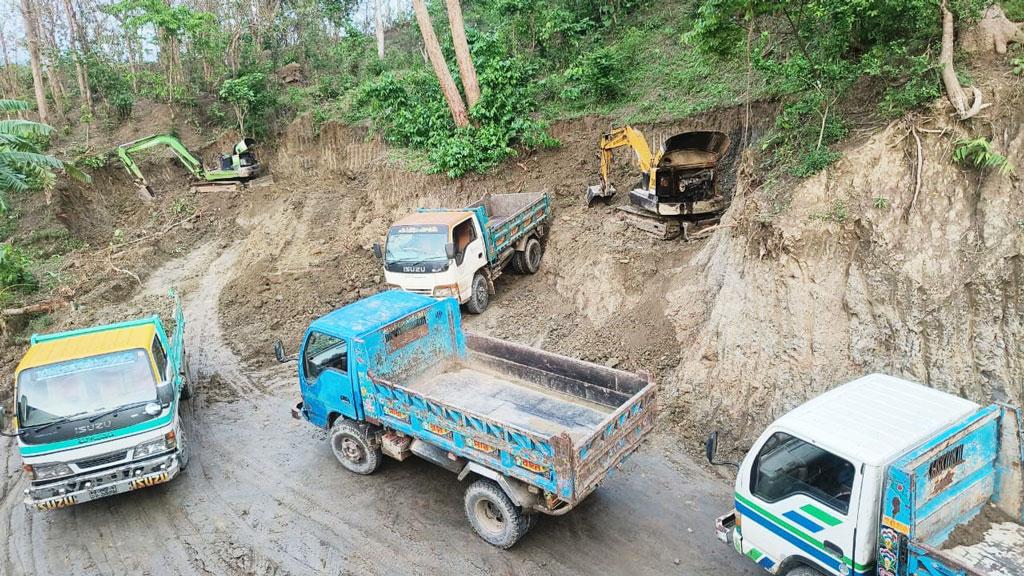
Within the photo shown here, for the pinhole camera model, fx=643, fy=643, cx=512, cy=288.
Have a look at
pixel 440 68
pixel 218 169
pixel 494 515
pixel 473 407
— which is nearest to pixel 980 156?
pixel 473 407

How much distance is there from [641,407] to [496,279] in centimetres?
793

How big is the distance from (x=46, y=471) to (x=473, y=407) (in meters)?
4.83

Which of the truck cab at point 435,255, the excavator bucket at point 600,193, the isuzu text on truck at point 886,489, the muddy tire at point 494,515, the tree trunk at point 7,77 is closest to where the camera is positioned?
the isuzu text on truck at point 886,489

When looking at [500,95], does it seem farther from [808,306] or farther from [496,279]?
[808,306]

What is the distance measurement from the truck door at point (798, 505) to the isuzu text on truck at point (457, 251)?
7.45 metres

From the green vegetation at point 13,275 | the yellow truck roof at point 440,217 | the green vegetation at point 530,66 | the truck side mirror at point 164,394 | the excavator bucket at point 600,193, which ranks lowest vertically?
the truck side mirror at point 164,394

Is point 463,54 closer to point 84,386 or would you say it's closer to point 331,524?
point 84,386

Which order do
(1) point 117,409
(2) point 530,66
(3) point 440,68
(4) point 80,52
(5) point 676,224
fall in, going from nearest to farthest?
(1) point 117,409, (5) point 676,224, (3) point 440,68, (2) point 530,66, (4) point 80,52

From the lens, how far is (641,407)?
22.2 feet

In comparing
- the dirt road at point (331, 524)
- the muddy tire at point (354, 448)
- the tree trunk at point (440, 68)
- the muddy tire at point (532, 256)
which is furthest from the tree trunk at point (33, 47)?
the muddy tire at point (354, 448)

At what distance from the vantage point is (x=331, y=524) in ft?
24.0

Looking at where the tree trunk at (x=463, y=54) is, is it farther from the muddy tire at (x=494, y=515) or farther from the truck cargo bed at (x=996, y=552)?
the truck cargo bed at (x=996, y=552)

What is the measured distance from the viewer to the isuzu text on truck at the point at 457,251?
11922 millimetres

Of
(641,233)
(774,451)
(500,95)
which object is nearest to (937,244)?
(774,451)
